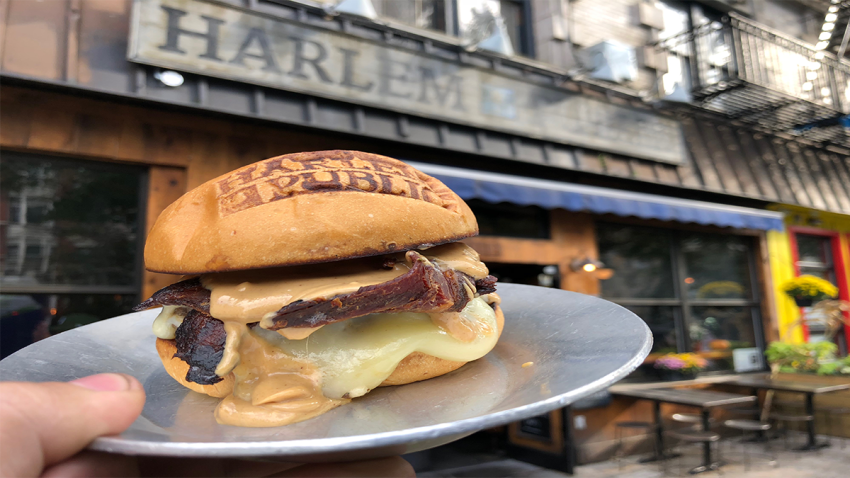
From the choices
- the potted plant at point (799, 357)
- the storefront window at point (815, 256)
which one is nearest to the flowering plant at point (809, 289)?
the potted plant at point (799, 357)

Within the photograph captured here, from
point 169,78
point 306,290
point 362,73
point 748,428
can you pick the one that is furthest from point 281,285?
point 748,428

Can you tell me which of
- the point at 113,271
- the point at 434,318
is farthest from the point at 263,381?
the point at 113,271

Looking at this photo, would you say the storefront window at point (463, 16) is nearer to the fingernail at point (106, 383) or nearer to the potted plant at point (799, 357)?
the fingernail at point (106, 383)

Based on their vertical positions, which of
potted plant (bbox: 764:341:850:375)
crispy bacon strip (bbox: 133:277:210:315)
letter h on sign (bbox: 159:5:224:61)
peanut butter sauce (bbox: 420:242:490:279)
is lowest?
potted plant (bbox: 764:341:850:375)

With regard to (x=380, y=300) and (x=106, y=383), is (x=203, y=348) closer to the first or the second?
(x=106, y=383)

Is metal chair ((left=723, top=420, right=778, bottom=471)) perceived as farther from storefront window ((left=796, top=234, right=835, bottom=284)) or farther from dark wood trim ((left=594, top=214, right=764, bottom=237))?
storefront window ((left=796, top=234, right=835, bottom=284))

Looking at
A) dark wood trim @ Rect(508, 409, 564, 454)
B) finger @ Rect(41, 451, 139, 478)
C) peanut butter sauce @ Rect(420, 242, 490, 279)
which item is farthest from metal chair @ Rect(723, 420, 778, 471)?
finger @ Rect(41, 451, 139, 478)
